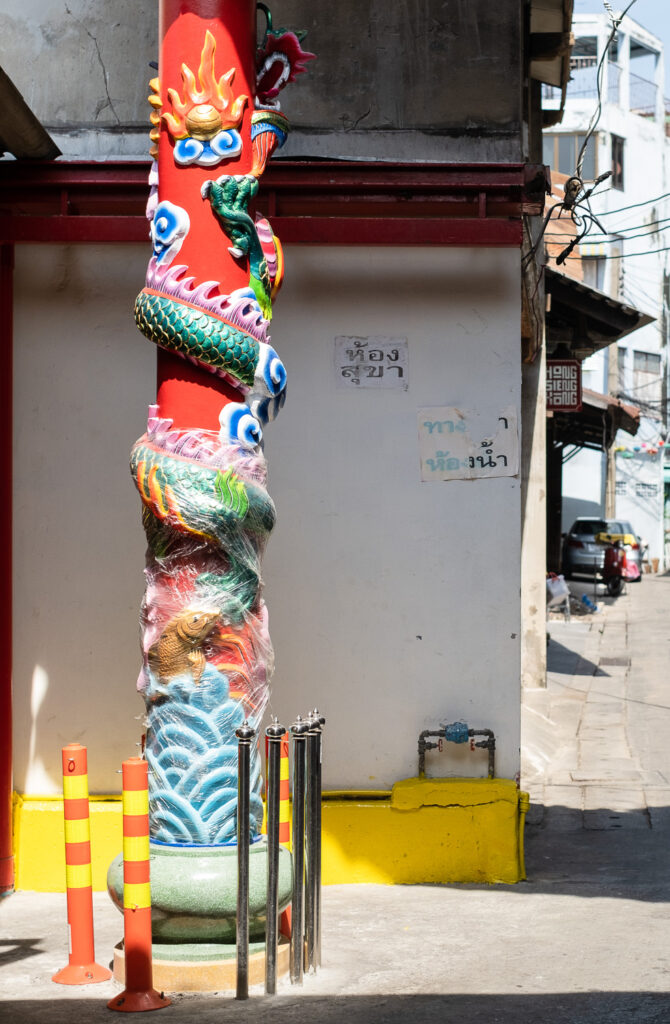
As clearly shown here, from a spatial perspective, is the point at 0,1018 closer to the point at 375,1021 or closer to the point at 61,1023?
the point at 61,1023

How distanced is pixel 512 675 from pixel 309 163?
3.13m

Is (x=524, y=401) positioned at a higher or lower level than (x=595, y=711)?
higher

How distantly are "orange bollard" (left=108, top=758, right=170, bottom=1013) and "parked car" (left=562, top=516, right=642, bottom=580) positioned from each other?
2569cm

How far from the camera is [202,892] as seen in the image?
5.61m

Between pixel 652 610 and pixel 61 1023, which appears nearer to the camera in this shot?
pixel 61 1023

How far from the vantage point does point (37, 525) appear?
788 cm

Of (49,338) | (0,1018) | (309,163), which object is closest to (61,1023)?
(0,1018)

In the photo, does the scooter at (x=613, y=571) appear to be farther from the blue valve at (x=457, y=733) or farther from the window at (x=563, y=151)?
the blue valve at (x=457, y=733)

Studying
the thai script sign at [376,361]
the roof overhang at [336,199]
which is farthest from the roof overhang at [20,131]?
the thai script sign at [376,361]

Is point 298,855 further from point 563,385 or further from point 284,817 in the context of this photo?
point 563,385

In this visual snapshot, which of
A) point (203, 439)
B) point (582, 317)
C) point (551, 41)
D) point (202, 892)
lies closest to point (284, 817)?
point (202, 892)

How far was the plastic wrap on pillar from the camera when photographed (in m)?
5.94

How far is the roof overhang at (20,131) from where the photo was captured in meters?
6.84

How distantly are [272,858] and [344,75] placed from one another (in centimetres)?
489
